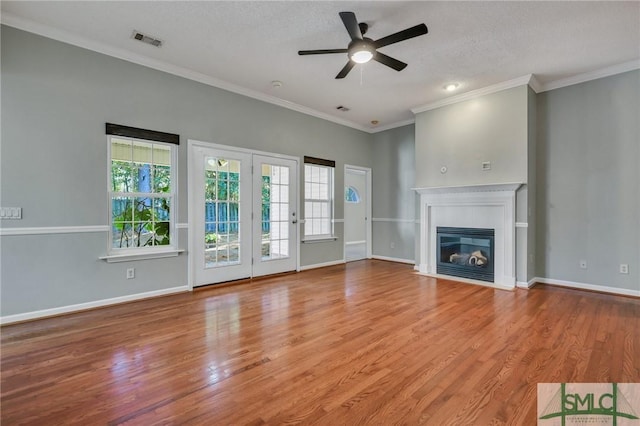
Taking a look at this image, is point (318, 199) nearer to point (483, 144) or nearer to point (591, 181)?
point (483, 144)

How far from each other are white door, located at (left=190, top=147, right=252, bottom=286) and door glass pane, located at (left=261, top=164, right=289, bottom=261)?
0.31 m

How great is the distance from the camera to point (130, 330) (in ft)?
9.29

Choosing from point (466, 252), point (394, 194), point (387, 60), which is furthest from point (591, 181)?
point (387, 60)

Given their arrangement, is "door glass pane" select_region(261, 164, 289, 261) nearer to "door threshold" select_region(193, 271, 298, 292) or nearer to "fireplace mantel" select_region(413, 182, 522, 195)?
"door threshold" select_region(193, 271, 298, 292)

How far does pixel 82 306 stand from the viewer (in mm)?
3361

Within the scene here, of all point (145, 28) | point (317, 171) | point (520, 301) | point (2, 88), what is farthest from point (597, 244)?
point (2, 88)

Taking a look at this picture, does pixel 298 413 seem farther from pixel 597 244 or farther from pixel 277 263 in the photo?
pixel 597 244

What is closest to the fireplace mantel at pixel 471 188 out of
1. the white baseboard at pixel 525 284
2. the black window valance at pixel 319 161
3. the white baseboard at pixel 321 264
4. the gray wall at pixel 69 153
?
the white baseboard at pixel 525 284

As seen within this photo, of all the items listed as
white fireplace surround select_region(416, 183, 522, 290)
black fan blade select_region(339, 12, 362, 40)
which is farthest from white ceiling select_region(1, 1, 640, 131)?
white fireplace surround select_region(416, 183, 522, 290)

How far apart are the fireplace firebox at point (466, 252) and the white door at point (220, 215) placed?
11.0 ft

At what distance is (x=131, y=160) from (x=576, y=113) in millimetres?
6305

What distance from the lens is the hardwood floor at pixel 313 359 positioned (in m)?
1.71

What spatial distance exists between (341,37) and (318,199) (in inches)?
127

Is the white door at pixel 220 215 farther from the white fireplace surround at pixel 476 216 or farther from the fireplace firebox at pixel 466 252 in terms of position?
the fireplace firebox at pixel 466 252
